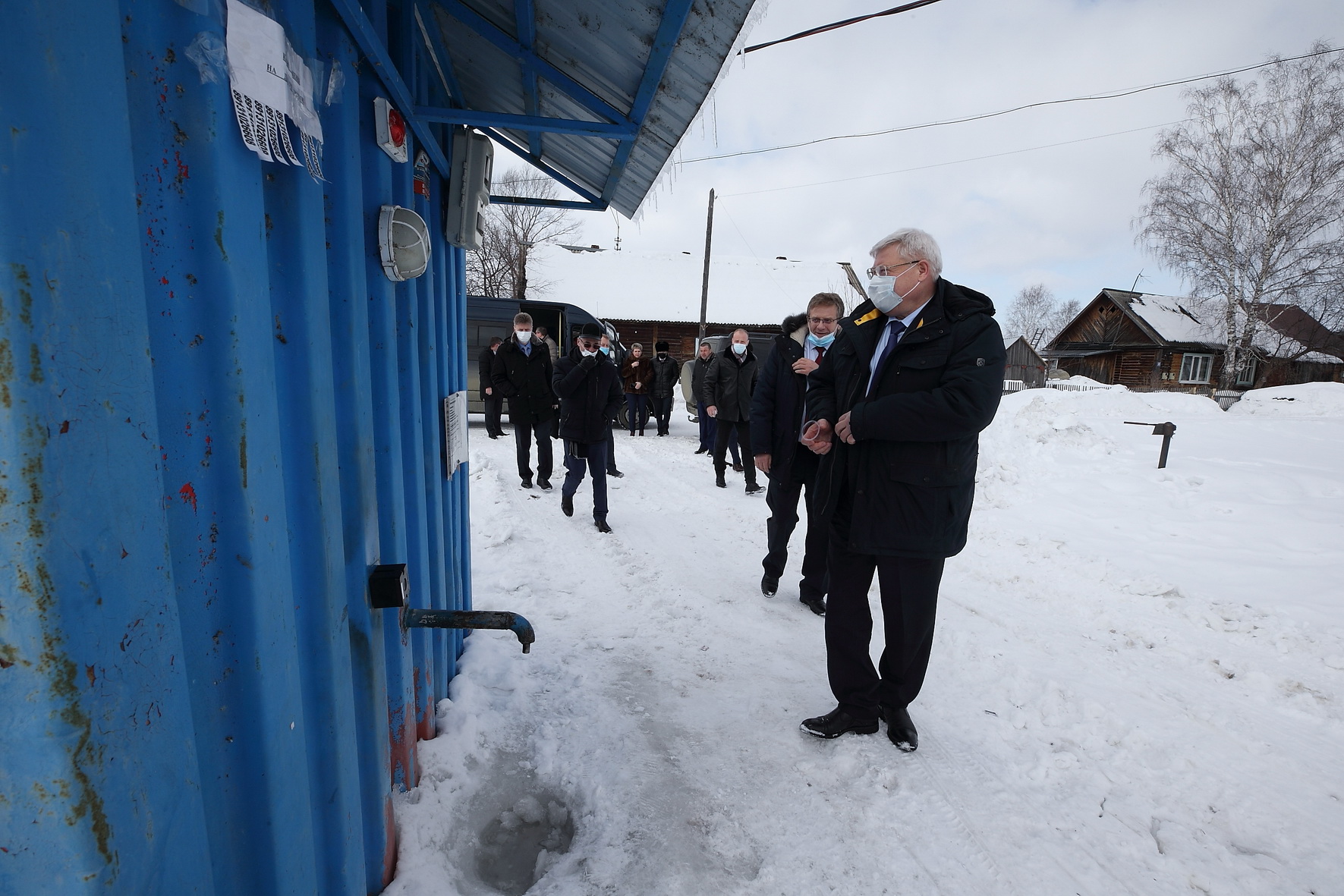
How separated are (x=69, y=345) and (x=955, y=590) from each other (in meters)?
4.41

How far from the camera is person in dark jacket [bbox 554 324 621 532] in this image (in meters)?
5.35

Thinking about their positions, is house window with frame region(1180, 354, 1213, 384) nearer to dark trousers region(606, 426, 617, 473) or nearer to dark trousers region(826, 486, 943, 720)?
dark trousers region(606, 426, 617, 473)

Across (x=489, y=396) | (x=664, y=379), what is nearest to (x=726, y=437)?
(x=489, y=396)

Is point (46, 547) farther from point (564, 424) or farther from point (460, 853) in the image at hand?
point (564, 424)

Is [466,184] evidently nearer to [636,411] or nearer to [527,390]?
[527,390]

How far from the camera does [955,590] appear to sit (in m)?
4.09

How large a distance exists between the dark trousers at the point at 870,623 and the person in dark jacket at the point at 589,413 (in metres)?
2.98

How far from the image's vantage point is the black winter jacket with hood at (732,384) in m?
6.85

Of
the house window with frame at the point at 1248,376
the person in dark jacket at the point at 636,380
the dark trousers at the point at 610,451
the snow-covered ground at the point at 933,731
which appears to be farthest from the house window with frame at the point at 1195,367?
the dark trousers at the point at 610,451

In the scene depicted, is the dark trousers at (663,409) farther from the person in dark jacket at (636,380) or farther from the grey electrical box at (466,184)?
the grey electrical box at (466,184)

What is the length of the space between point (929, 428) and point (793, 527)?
180cm

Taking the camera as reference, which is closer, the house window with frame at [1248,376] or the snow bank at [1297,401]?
the snow bank at [1297,401]

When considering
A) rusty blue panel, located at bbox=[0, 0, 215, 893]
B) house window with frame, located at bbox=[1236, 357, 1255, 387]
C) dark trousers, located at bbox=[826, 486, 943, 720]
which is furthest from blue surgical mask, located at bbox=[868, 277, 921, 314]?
house window with frame, located at bbox=[1236, 357, 1255, 387]

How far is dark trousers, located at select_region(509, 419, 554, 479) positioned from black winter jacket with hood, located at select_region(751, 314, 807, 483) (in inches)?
129
